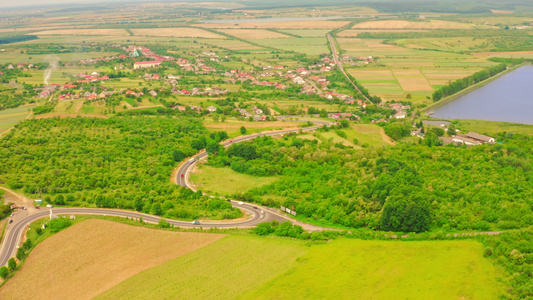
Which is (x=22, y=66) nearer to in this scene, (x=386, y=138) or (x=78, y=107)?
(x=78, y=107)

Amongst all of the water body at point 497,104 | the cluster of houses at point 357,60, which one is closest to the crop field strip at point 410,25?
the cluster of houses at point 357,60

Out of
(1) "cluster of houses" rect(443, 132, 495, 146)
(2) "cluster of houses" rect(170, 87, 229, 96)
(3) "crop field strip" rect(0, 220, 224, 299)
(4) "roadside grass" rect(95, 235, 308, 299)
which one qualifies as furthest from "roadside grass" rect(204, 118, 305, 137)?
(4) "roadside grass" rect(95, 235, 308, 299)

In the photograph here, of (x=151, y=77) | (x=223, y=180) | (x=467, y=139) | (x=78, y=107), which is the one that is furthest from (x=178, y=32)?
(x=223, y=180)

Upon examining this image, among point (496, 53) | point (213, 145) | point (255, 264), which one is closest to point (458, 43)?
point (496, 53)

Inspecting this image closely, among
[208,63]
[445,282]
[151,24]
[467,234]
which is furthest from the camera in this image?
[151,24]

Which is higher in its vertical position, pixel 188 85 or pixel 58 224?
pixel 188 85

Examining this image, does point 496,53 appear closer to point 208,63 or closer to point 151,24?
point 208,63
